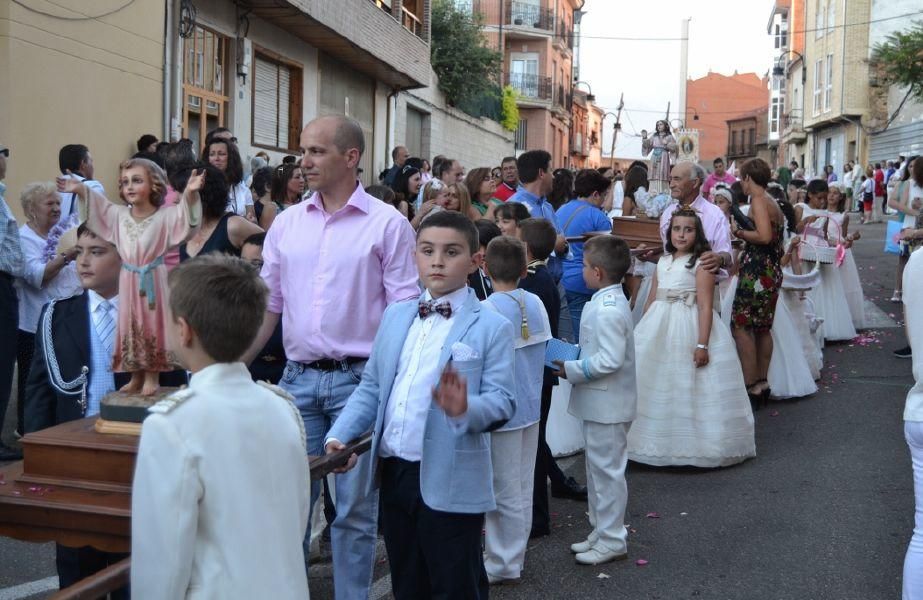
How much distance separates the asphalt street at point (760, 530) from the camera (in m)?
5.19

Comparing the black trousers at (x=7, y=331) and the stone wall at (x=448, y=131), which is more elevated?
the stone wall at (x=448, y=131)

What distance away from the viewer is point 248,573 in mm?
2451

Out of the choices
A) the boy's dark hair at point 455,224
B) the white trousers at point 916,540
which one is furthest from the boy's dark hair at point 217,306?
the white trousers at point 916,540

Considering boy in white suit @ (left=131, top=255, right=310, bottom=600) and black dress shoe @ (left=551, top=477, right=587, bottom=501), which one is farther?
black dress shoe @ (left=551, top=477, right=587, bottom=501)

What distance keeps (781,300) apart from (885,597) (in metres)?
5.23

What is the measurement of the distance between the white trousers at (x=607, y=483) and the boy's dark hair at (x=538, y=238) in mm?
1170

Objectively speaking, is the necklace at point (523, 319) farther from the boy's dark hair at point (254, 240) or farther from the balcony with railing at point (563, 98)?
the balcony with railing at point (563, 98)

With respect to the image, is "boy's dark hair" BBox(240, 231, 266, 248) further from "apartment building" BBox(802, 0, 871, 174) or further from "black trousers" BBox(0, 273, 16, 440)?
"apartment building" BBox(802, 0, 871, 174)

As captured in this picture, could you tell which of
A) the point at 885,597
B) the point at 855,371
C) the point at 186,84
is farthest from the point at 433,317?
the point at 186,84

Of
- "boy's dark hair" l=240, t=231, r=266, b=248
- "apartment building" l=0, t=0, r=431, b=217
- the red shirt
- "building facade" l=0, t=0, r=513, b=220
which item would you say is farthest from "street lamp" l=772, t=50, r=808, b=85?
"boy's dark hair" l=240, t=231, r=266, b=248

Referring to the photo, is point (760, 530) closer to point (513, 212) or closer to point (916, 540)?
point (916, 540)

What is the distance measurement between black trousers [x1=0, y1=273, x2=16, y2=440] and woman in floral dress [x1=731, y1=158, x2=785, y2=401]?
596 cm

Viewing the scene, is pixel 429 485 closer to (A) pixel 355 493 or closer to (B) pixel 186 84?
(A) pixel 355 493

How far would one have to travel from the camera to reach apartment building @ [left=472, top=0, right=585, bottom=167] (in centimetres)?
4978
